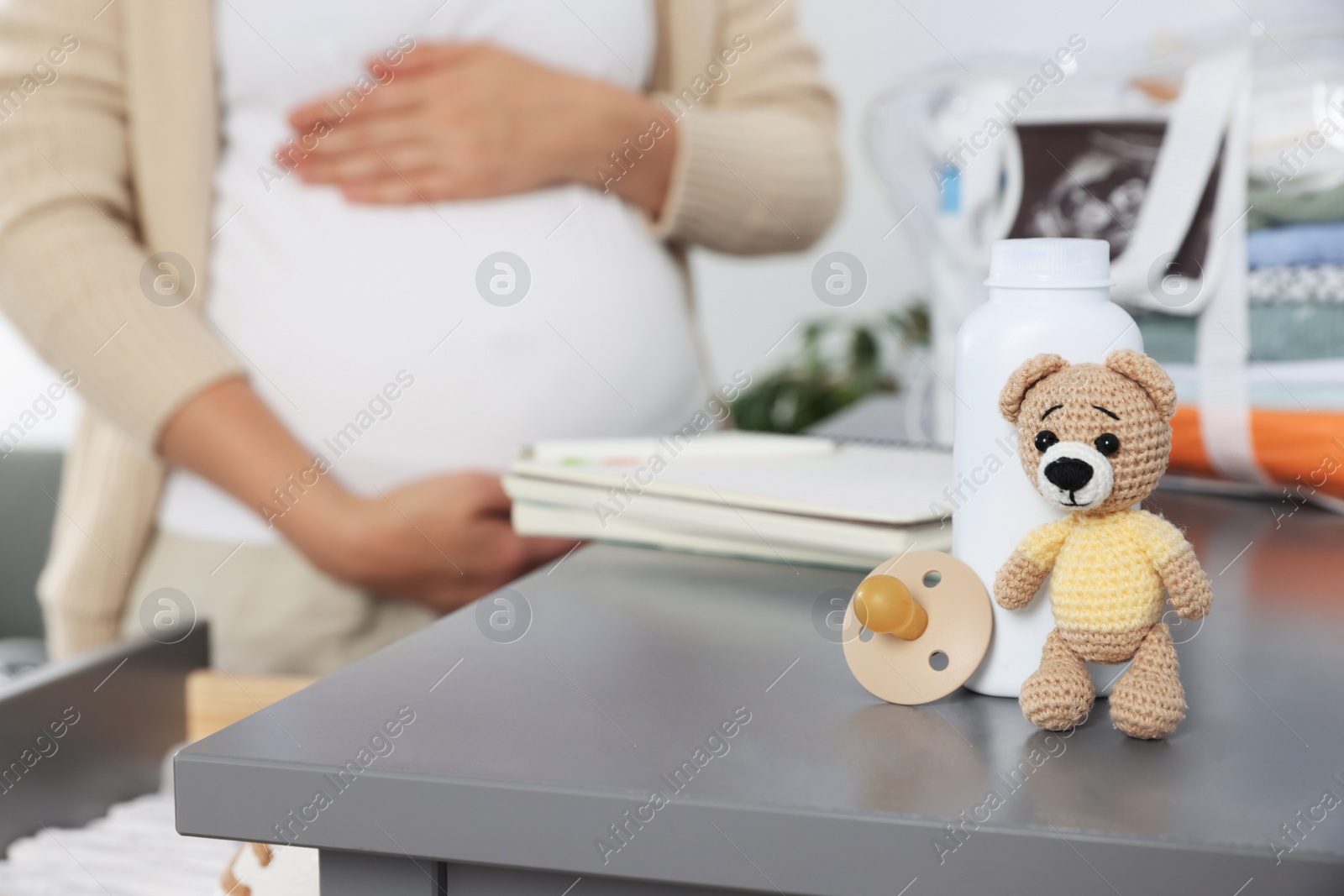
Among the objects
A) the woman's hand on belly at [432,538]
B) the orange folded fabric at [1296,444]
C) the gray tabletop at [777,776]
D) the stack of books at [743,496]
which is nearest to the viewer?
the gray tabletop at [777,776]

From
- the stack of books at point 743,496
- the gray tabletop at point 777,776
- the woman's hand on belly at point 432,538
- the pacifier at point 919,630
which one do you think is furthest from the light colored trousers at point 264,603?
the pacifier at point 919,630

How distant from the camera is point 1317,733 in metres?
0.36

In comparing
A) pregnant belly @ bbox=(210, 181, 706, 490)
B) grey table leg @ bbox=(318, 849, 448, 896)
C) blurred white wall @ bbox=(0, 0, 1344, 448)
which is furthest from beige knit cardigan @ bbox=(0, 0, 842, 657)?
blurred white wall @ bbox=(0, 0, 1344, 448)

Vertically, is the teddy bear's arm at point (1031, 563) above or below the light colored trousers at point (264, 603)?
above

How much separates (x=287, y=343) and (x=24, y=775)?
359 mm

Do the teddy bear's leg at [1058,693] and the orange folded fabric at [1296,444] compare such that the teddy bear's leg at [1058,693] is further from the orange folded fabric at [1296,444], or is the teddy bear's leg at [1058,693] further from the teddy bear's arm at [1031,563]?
the orange folded fabric at [1296,444]

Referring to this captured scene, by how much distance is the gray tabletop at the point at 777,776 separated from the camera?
293 millimetres

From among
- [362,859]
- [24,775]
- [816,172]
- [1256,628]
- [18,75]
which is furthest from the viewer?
[816,172]

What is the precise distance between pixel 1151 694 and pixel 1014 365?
0.11 m

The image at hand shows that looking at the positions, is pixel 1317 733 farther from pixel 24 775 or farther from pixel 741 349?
pixel 741 349

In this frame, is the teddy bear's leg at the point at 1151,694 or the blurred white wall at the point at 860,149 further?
the blurred white wall at the point at 860,149

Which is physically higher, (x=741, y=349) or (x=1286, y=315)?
(x=1286, y=315)

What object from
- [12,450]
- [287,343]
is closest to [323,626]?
[287,343]

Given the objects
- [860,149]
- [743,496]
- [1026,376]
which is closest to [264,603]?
[743,496]
